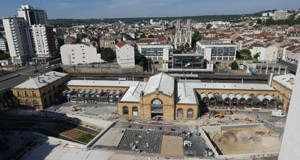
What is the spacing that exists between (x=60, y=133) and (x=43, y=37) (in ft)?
306

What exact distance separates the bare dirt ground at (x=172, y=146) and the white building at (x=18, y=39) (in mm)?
110120

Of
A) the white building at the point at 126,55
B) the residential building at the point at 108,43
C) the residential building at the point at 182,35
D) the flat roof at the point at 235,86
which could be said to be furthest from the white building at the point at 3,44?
the flat roof at the point at 235,86

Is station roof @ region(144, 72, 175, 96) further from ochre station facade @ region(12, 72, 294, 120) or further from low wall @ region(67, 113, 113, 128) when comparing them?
low wall @ region(67, 113, 113, 128)

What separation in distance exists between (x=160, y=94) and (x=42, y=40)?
344ft

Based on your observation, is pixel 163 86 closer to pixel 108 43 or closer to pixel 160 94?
pixel 160 94

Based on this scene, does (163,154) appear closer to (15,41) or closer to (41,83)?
(41,83)

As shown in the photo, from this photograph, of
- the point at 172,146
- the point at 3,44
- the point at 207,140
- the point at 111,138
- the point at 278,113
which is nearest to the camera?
the point at 172,146

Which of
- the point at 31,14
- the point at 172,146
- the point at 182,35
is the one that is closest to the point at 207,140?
the point at 172,146

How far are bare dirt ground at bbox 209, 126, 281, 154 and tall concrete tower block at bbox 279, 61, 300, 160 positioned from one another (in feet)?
107

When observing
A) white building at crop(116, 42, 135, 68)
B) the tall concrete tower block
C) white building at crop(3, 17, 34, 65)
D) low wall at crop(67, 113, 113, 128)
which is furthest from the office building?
the tall concrete tower block

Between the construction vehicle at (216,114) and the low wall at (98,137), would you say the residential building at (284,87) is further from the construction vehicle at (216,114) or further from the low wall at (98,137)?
the low wall at (98,137)

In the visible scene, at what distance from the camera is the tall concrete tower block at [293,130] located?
9.25m

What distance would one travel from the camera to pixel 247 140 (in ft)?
140

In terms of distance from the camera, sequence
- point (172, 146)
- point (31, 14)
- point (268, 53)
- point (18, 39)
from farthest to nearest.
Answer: point (31, 14) → point (18, 39) → point (268, 53) → point (172, 146)
